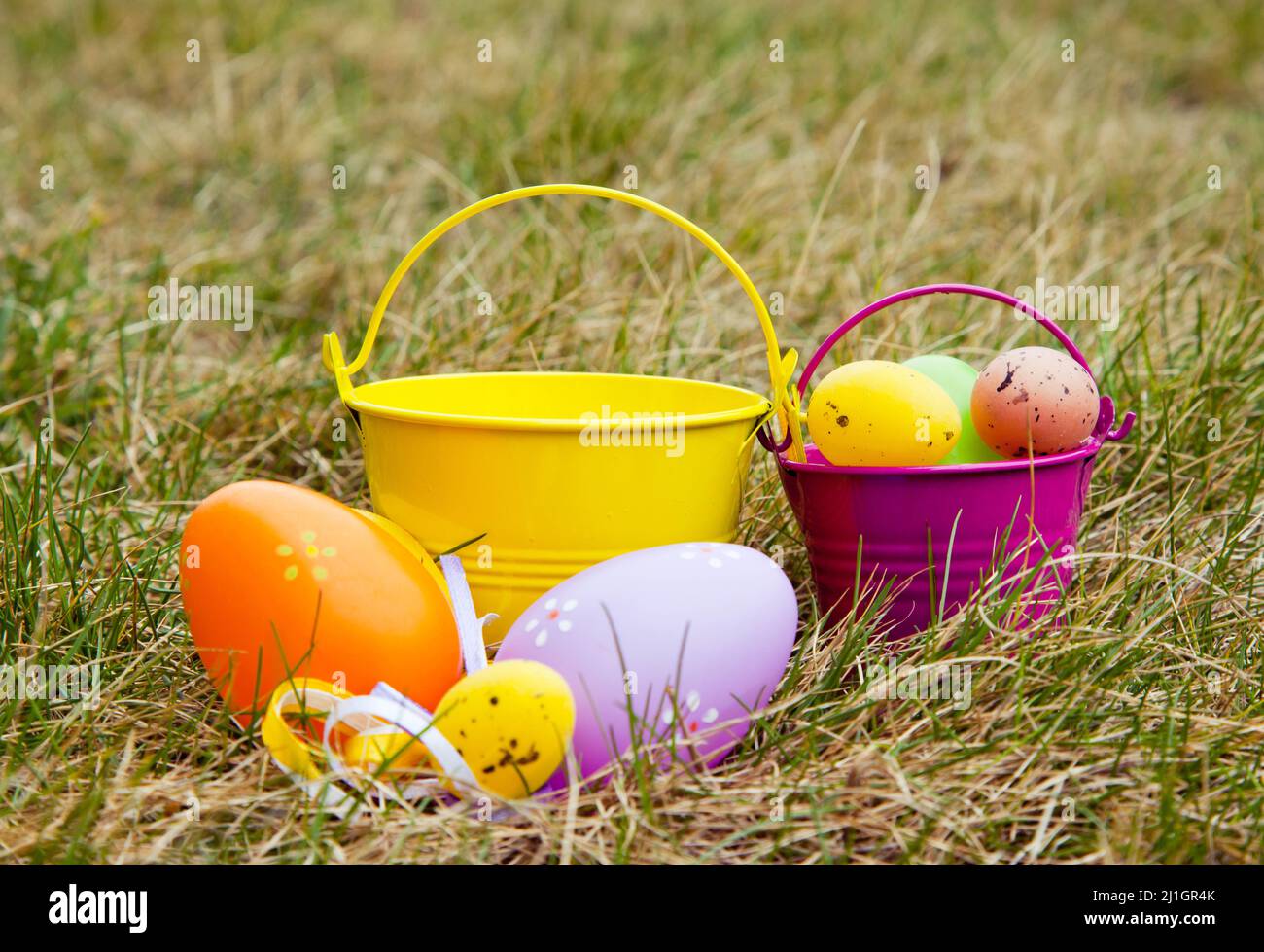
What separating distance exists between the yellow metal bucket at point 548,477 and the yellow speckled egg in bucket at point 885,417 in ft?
0.25

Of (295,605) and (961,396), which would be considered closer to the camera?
(295,605)

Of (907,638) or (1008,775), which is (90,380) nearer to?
(907,638)

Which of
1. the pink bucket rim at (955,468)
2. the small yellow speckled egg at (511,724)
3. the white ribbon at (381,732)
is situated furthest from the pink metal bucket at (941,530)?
the white ribbon at (381,732)

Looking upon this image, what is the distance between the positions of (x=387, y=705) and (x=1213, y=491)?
57.5 inches

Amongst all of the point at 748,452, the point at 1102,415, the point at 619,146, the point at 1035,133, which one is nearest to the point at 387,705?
the point at 748,452

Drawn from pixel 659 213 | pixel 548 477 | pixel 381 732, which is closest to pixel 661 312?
pixel 659 213

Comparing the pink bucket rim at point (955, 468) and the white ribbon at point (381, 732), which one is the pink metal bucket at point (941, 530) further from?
the white ribbon at point (381, 732)

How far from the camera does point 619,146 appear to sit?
3514 millimetres

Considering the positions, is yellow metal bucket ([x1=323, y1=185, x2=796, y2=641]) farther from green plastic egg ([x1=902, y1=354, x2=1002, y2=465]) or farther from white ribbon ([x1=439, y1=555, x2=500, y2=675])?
green plastic egg ([x1=902, y1=354, x2=1002, y2=465])

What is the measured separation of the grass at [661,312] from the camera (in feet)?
4.83

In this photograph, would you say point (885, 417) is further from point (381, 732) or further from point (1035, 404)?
point (381, 732)

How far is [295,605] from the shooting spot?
1.59 m

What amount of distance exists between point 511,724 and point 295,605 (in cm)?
34

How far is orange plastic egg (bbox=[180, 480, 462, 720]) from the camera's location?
5.24ft
